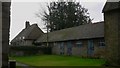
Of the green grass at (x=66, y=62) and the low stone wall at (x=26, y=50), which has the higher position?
the low stone wall at (x=26, y=50)

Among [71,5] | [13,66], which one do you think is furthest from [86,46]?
[71,5]

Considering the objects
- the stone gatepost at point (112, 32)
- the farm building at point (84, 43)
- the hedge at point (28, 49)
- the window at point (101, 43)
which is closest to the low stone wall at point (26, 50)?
the hedge at point (28, 49)

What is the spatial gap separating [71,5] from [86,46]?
136 ft

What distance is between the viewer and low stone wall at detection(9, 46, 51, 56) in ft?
160

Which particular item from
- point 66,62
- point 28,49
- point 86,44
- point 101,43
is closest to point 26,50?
point 28,49

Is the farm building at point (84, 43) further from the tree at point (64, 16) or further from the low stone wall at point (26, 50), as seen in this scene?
the tree at point (64, 16)

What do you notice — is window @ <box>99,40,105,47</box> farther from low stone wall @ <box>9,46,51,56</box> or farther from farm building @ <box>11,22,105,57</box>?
low stone wall @ <box>9,46,51,56</box>

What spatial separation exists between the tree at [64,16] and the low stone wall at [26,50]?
70.9 feet

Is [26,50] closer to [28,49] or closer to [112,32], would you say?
[28,49]

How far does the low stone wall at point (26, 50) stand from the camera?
48906mm

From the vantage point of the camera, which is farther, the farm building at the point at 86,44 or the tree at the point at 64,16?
the tree at the point at 64,16

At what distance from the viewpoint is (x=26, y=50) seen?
5041 cm

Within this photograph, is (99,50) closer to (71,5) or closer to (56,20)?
(56,20)

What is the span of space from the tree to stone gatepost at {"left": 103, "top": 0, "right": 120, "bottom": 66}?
48433mm
